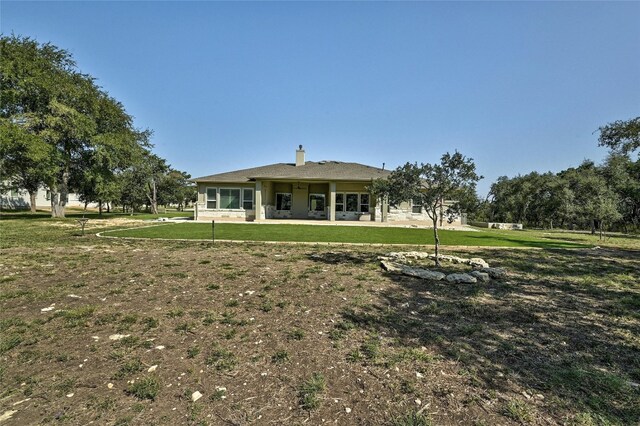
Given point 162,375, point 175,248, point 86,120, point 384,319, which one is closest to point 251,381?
point 162,375

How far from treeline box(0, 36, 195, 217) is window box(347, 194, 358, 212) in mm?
16783

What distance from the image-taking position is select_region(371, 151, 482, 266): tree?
7.45 meters

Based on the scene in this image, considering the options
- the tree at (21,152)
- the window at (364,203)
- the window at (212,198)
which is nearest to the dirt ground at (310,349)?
the tree at (21,152)

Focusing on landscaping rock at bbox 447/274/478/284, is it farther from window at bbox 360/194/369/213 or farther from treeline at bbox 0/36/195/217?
treeline at bbox 0/36/195/217

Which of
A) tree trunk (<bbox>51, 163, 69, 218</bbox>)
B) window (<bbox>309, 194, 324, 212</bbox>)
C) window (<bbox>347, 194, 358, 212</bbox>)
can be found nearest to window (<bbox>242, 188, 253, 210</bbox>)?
window (<bbox>309, 194, 324, 212</bbox>)

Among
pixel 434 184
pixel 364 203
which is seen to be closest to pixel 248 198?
pixel 364 203

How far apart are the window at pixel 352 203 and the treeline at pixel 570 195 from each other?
1121 centimetres

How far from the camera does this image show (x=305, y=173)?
915 inches

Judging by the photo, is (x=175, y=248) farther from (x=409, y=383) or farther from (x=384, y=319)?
(x=409, y=383)

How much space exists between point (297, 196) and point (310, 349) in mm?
21898

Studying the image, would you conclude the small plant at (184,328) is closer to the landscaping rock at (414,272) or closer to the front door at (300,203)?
the landscaping rock at (414,272)

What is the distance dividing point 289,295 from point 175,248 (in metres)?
5.77

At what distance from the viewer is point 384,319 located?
4.24 meters

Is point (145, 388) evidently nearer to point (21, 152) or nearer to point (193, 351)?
point (193, 351)
